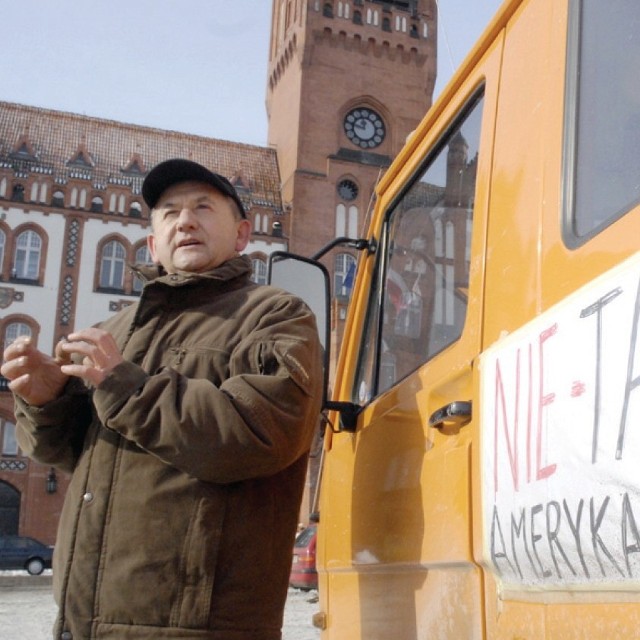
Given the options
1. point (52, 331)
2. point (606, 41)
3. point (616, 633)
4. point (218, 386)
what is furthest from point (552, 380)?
point (52, 331)

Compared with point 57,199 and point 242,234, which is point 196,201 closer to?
point 242,234

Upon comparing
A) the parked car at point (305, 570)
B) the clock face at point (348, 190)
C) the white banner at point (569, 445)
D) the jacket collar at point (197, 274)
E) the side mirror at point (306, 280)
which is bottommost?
the parked car at point (305, 570)

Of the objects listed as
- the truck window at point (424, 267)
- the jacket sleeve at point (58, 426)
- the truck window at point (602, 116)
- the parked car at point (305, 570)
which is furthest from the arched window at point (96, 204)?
the truck window at point (602, 116)

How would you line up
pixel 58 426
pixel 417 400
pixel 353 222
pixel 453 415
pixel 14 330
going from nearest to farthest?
1. pixel 453 415
2. pixel 417 400
3. pixel 58 426
4. pixel 14 330
5. pixel 353 222

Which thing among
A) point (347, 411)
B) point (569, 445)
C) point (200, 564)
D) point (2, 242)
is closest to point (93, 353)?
point (200, 564)

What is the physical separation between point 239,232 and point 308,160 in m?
29.7

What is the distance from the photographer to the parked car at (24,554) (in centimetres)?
2236

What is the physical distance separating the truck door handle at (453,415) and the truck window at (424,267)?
0.68 ft

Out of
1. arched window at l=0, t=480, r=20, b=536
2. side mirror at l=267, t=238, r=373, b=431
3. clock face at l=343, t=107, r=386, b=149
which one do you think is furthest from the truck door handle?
clock face at l=343, t=107, r=386, b=149

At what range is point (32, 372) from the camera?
188 centimetres

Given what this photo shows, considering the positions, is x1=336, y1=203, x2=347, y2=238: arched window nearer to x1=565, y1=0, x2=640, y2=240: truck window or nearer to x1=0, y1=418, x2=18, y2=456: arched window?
x1=0, y1=418, x2=18, y2=456: arched window

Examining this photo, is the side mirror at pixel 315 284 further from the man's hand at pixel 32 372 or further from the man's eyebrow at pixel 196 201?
the man's hand at pixel 32 372

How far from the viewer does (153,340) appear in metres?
1.93

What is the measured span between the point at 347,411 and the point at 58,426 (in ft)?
2.48
